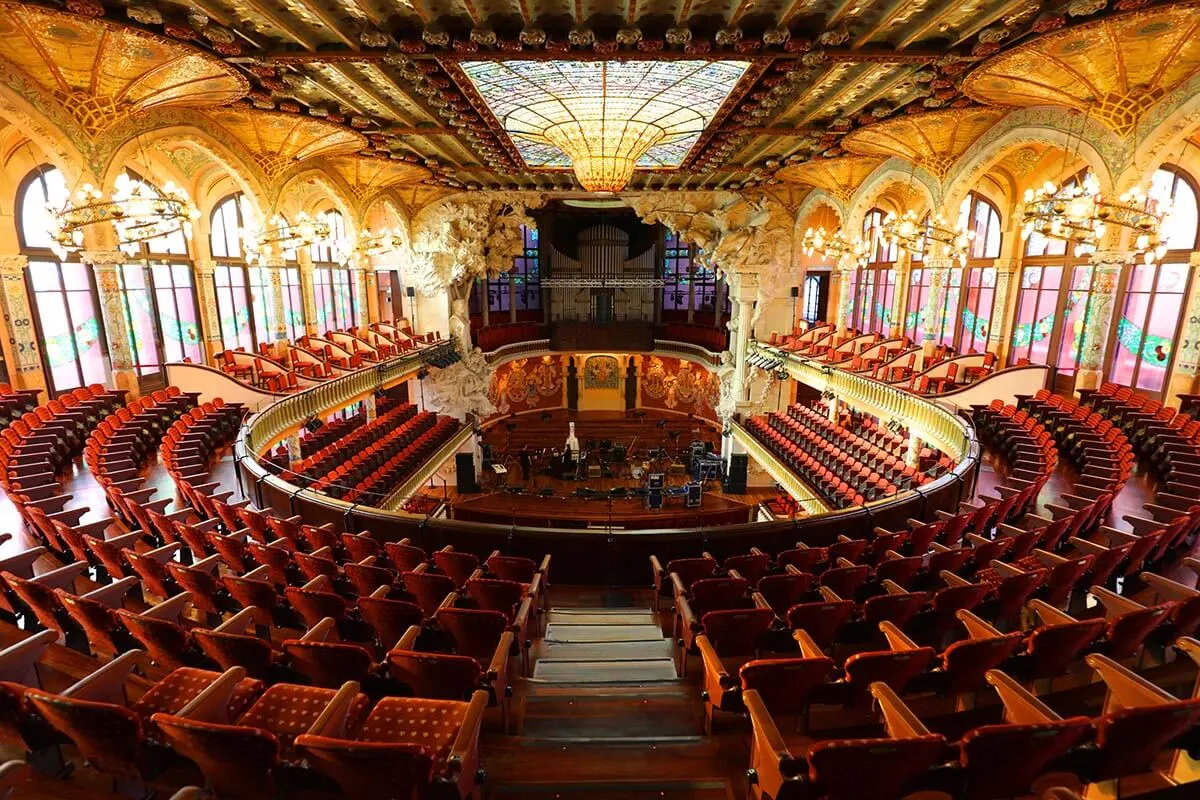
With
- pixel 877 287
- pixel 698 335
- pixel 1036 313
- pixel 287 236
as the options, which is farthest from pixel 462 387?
pixel 1036 313

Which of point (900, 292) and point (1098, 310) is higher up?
point (900, 292)

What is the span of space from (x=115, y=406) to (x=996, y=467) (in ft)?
51.5

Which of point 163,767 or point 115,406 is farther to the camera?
point 115,406

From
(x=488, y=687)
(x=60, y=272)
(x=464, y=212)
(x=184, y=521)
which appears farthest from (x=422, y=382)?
(x=488, y=687)

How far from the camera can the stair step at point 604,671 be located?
4.05 metres

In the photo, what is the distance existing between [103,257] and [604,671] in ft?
38.6

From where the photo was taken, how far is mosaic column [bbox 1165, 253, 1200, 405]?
452 inches

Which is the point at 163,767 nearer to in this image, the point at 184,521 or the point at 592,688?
the point at 592,688

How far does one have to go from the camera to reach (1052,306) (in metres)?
16.1

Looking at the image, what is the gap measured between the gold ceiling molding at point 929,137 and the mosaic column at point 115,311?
14014 mm

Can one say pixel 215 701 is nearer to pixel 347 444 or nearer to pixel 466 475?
pixel 347 444

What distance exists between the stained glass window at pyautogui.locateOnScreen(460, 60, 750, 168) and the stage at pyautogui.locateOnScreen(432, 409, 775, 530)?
22.7 ft

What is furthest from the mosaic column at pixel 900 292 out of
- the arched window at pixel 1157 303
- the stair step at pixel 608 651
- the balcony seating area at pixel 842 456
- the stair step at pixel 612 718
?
the stair step at pixel 612 718

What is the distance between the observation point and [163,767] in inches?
101
